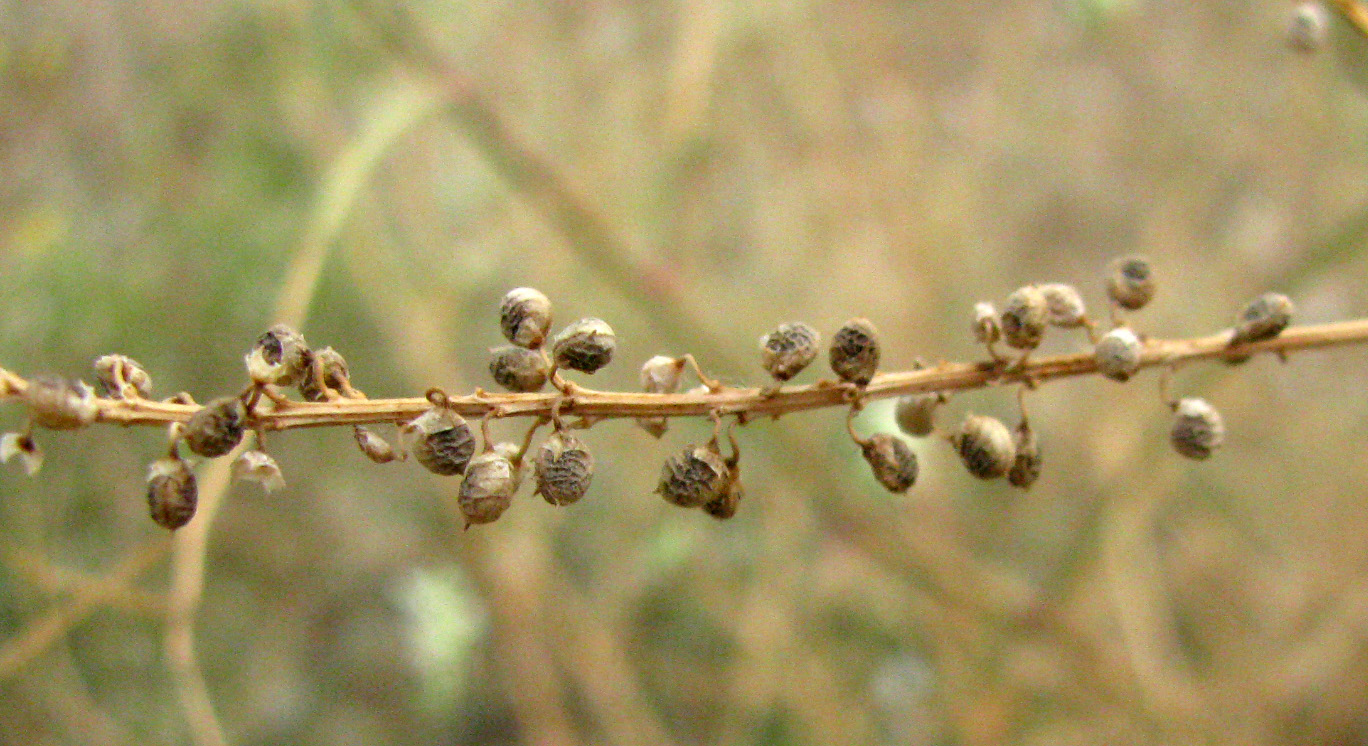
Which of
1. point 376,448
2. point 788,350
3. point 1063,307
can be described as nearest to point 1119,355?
point 1063,307

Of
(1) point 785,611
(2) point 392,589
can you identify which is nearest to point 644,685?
(1) point 785,611

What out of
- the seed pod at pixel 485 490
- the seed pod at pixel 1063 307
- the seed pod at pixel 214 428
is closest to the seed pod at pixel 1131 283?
the seed pod at pixel 1063 307

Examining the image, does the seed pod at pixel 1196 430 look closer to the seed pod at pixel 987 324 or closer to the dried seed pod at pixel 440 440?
the seed pod at pixel 987 324

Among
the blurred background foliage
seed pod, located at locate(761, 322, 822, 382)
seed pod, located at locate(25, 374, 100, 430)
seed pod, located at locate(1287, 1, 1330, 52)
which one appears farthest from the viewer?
the blurred background foliage

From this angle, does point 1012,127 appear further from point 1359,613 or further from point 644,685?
point 644,685

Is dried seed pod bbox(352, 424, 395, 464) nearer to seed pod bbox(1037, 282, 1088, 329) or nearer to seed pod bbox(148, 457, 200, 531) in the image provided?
seed pod bbox(148, 457, 200, 531)

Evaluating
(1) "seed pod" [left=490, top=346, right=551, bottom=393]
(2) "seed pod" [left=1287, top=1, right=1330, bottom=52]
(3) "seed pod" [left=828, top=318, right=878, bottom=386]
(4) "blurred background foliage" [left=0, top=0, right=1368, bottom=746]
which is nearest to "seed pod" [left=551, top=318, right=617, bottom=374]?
(1) "seed pod" [left=490, top=346, right=551, bottom=393]
